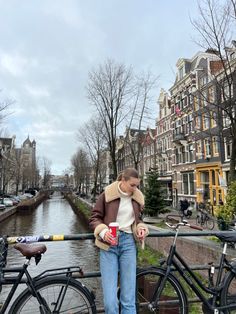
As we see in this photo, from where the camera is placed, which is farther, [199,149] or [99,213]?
[199,149]

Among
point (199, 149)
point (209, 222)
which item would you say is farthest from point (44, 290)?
point (199, 149)

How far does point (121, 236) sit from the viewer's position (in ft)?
10.6

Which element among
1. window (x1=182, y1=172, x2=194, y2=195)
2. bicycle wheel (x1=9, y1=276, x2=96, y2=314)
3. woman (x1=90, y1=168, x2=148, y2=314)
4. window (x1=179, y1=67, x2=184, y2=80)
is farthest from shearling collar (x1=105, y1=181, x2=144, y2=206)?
window (x1=179, y1=67, x2=184, y2=80)

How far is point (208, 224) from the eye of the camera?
19094 mm

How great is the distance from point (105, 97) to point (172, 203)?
2200cm

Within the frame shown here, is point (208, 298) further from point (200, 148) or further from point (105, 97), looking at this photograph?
point (200, 148)

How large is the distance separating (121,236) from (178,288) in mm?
918

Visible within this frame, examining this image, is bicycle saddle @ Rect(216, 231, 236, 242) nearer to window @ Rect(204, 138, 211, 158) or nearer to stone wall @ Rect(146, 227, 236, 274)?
stone wall @ Rect(146, 227, 236, 274)

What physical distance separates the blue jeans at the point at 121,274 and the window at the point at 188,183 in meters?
33.8

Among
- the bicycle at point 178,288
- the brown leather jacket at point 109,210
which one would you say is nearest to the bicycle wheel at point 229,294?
the bicycle at point 178,288

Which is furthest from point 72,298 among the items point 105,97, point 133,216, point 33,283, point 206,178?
point 206,178

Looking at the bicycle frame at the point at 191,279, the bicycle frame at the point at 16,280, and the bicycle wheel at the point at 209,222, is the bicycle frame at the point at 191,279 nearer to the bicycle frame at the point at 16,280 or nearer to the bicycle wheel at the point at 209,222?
the bicycle frame at the point at 16,280

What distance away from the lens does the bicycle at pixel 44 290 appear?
9.86ft

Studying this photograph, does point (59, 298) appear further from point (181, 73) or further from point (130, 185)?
point (181, 73)
